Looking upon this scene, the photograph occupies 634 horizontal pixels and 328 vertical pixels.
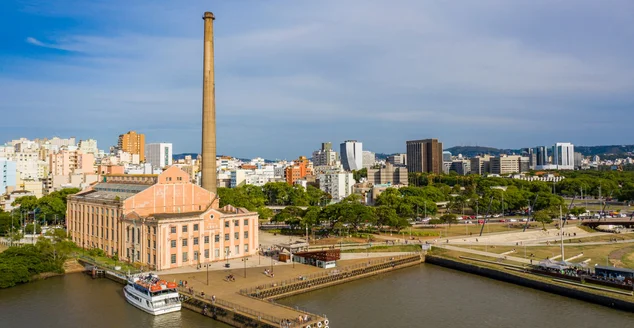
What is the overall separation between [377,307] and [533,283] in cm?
1804

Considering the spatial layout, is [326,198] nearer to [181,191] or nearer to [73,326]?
[181,191]

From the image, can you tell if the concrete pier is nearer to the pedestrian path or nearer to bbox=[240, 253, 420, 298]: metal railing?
bbox=[240, 253, 420, 298]: metal railing

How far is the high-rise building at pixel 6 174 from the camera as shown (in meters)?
122

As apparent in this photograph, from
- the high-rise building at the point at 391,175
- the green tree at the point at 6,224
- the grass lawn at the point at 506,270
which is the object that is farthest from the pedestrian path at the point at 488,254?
the high-rise building at the point at 391,175

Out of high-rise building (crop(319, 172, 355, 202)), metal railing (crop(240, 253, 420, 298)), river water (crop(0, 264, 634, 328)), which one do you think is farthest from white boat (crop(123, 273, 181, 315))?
high-rise building (crop(319, 172, 355, 202))

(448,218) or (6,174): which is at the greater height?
(6,174)

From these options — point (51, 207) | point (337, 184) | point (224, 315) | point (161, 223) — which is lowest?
point (224, 315)

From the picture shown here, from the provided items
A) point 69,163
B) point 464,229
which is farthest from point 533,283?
point 69,163

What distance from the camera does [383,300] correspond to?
1847 inches

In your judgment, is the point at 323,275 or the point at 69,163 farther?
the point at 69,163

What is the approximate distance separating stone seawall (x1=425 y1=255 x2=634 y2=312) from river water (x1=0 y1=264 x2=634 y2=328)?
0.75 metres

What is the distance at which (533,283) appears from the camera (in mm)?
50312

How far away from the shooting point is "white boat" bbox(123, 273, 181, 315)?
41594 millimetres

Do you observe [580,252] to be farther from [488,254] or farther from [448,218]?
[448,218]
